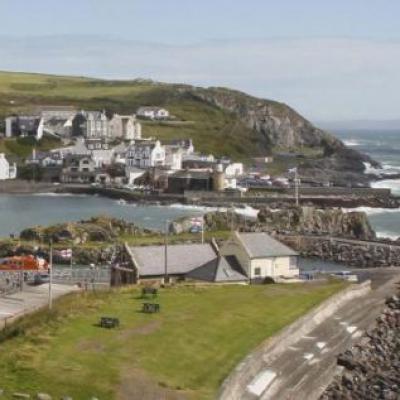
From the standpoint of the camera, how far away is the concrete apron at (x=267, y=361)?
29.2 metres

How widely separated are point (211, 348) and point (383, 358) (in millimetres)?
6083

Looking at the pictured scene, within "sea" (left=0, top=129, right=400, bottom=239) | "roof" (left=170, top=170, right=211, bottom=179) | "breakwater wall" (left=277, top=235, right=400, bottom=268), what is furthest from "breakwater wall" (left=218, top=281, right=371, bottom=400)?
"roof" (left=170, top=170, right=211, bottom=179)

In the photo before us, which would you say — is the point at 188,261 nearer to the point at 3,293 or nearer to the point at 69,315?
the point at 3,293

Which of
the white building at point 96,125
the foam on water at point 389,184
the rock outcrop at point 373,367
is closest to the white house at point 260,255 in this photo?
the rock outcrop at point 373,367

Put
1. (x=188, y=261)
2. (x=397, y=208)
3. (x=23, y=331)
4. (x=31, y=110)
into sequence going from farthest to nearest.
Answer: (x=31, y=110), (x=397, y=208), (x=188, y=261), (x=23, y=331)

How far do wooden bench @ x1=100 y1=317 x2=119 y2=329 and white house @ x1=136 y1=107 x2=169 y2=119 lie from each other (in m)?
155

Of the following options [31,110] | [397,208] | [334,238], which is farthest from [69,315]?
[31,110]

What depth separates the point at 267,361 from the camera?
3247cm

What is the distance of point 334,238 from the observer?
76000 millimetres

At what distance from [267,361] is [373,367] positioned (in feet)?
11.7

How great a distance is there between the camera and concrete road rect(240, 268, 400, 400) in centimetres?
2997

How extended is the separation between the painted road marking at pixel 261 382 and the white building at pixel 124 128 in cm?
13851

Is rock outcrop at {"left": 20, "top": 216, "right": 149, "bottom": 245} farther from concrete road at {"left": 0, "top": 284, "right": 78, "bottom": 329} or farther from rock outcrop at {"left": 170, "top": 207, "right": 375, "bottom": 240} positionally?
concrete road at {"left": 0, "top": 284, "right": 78, "bottom": 329}

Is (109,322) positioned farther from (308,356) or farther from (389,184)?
(389,184)
